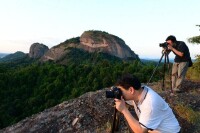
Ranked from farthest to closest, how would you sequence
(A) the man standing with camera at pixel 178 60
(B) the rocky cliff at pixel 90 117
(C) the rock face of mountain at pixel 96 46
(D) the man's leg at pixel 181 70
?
(C) the rock face of mountain at pixel 96 46, (D) the man's leg at pixel 181 70, (A) the man standing with camera at pixel 178 60, (B) the rocky cliff at pixel 90 117

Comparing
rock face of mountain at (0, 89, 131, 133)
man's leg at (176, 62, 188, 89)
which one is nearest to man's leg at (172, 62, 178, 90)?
man's leg at (176, 62, 188, 89)

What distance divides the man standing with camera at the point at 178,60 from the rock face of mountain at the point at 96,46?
161851 millimetres

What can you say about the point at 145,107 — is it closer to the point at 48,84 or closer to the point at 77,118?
the point at 77,118

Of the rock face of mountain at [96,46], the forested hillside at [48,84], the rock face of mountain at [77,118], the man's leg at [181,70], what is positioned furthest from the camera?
the rock face of mountain at [96,46]

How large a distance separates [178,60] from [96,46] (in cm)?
17202

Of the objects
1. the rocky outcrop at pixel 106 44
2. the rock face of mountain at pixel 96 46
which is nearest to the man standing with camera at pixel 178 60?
the rock face of mountain at pixel 96 46

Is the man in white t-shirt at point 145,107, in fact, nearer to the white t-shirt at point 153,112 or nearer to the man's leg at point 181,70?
the white t-shirt at point 153,112

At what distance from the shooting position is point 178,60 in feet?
40.7

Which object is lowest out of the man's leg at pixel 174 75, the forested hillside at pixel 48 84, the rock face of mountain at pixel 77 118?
the forested hillside at pixel 48 84

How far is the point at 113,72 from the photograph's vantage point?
254ft

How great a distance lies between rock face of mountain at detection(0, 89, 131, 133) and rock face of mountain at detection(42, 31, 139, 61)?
161270 mm

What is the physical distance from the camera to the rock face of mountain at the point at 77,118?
36.7 ft

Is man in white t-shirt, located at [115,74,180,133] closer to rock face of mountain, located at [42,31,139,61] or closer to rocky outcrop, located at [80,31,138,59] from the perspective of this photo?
rock face of mountain, located at [42,31,139,61]

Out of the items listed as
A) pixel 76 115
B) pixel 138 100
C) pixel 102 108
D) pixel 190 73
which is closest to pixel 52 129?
pixel 76 115
